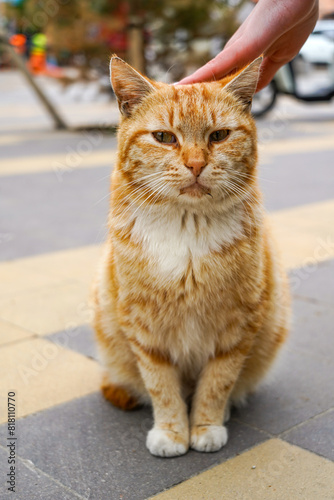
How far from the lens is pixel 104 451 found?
93.9 inches

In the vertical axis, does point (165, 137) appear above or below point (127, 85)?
below

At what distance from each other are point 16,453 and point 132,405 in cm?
Answer: 56

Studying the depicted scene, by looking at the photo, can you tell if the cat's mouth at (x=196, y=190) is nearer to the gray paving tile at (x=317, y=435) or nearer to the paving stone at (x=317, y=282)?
the gray paving tile at (x=317, y=435)

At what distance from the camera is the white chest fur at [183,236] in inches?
90.7

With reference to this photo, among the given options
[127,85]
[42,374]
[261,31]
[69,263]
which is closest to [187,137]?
[127,85]

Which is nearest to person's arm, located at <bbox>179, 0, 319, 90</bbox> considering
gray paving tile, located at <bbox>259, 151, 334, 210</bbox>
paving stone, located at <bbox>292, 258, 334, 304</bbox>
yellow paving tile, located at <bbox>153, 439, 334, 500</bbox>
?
yellow paving tile, located at <bbox>153, 439, 334, 500</bbox>

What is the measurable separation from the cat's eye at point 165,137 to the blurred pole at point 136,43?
8.85 meters

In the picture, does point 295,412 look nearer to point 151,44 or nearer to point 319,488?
point 319,488

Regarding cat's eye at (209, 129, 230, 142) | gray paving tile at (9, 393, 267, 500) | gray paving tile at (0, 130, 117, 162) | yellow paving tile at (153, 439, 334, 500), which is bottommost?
gray paving tile at (0, 130, 117, 162)

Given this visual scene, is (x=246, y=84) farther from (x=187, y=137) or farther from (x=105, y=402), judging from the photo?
(x=105, y=402)

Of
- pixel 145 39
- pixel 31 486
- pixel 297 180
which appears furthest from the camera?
pixel 145 39

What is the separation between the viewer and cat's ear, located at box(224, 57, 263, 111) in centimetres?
231

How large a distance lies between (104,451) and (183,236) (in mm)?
852

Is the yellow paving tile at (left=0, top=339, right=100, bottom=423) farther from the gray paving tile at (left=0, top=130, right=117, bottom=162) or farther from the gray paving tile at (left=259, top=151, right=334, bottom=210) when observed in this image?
the gray paving tile at (left=0, top=130, right=117, bottom=162)
